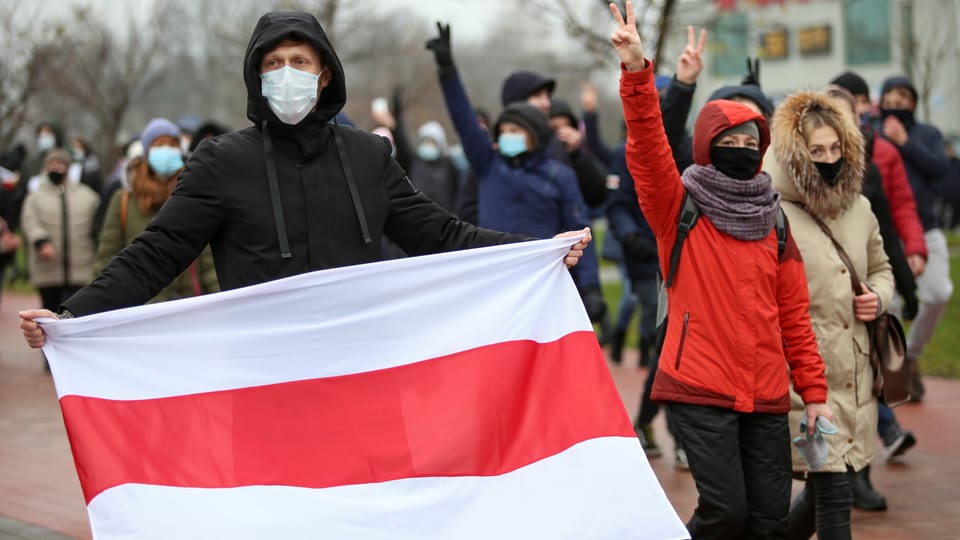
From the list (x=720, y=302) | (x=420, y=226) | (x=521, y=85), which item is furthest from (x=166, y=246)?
(x=521, y=85)

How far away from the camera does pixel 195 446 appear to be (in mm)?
4094

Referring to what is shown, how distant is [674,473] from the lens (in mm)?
7484

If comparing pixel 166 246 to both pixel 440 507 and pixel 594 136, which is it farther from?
pixel 594 136

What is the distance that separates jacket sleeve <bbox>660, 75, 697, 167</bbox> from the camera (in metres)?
6.07

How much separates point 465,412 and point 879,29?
46.6m

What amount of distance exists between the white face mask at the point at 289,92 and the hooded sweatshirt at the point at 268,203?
41 millimetres

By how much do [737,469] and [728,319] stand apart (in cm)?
56

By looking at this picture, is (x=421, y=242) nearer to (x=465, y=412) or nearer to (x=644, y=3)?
(x=465, y=412)

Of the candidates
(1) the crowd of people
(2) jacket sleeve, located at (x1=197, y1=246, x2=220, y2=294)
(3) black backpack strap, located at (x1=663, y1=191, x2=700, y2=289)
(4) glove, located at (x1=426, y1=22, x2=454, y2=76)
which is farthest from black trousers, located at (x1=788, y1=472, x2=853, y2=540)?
(4) glove, located at (x1=426, y1=22, x2=454, y2=76)

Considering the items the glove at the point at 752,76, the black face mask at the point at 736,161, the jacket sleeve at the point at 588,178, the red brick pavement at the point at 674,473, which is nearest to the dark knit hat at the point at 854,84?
the glove at the point at 752,76

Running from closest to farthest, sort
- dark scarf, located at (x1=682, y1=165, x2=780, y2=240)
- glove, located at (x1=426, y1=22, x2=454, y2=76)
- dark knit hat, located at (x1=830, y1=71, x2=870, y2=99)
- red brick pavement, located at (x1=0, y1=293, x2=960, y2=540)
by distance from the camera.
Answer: dark scarf, located at (x1=682, y1=165, x2=780, y2=240) → red brick pavement, located at (x1=0, y1=293, x2=960, y2=540) → glove, located at (x1=426, y1=22, x2=454, y2=76) → dark knit hat, located at (x1=830, y1=71, x2=870, y2=99)

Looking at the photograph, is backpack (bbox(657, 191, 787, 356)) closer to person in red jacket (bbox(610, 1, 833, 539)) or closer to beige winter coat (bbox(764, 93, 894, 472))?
person in red jacket (bbox(610, 1, 833, 539))

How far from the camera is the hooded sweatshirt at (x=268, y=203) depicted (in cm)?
415

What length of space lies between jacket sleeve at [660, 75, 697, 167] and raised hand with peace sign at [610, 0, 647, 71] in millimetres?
1272
